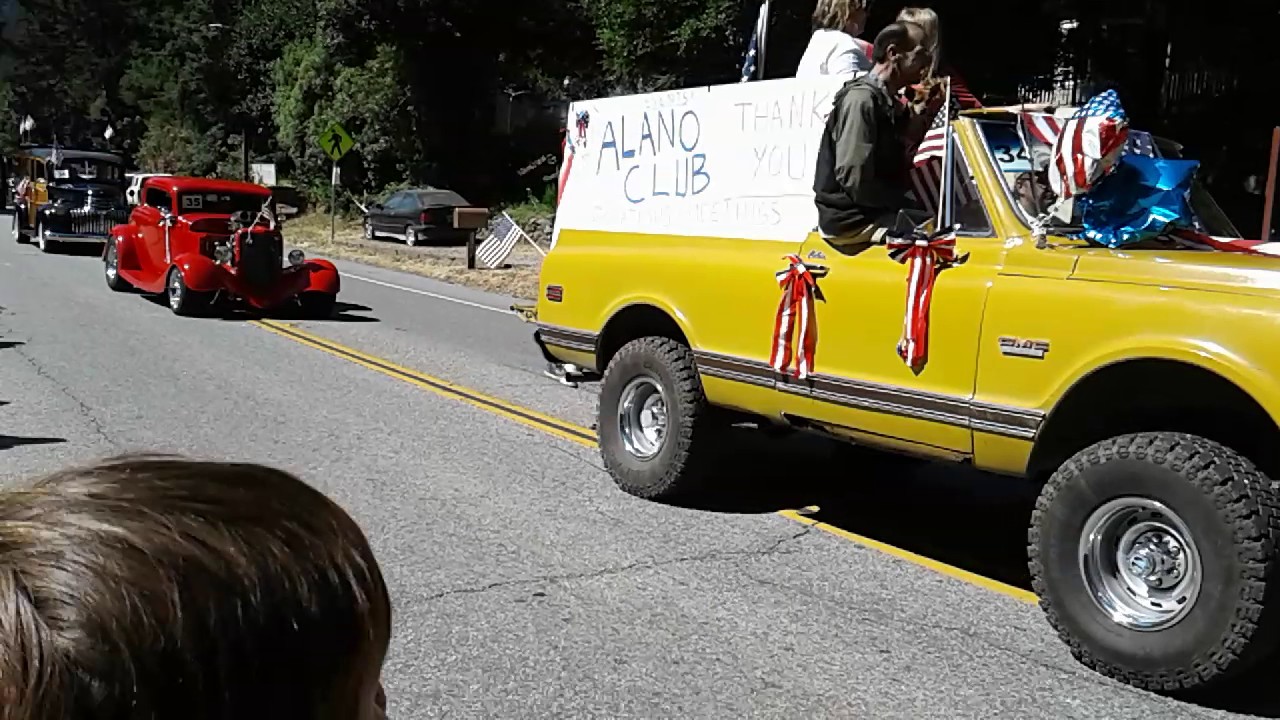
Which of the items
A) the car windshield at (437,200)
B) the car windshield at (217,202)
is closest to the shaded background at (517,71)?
the car windshield at (437,200)

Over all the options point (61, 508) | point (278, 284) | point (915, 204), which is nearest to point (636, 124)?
point (915, 204)

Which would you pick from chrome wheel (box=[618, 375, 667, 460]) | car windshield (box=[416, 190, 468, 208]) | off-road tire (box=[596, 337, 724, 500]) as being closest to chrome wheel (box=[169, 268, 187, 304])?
chrome wheel (box=[618, 375, 667, 460])

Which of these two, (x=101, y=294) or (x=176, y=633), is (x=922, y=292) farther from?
(x=101, y=294)

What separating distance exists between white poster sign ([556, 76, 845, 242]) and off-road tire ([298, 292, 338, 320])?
8101 mm

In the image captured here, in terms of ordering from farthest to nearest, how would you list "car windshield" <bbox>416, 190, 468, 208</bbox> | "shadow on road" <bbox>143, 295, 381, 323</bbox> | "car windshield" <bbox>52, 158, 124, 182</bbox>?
"car windshield" <bbox>416, 190, 468, 208</bbox>, "car windshield" <bbox>52, 158, 124, 182</bbox>, "shadow on road" <bbox>143, 295, 381, 323</bbox>

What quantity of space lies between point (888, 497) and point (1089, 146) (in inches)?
109

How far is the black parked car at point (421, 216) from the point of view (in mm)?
30234

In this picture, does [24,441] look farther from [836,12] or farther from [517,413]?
[836,12]

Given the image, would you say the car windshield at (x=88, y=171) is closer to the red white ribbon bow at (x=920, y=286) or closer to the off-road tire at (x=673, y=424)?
the off-road tire at (x=673, y=424)

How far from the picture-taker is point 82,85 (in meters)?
83.7

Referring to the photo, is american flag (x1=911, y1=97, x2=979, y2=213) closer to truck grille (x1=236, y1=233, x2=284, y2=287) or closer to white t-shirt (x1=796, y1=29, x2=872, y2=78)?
white t-shirt (x1=796, y1=29, x2=872, y2=78)

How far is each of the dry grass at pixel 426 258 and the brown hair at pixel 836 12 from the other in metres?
12.9

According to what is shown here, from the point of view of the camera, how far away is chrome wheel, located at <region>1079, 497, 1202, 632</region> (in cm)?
436

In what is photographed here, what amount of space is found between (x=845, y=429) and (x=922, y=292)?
861mm
